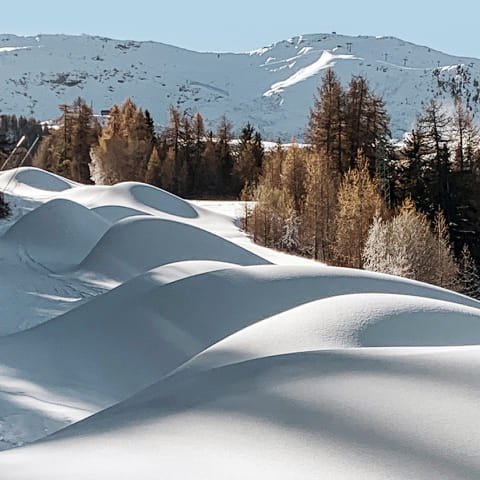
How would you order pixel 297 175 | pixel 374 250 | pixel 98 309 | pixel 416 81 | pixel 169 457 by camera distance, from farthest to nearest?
pixel 416 81, pixel 297 175, pixel 374 250, pixel 98 309, pixel 169 457

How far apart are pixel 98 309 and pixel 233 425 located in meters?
4.94

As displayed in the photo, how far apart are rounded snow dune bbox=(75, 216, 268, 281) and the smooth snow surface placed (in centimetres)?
91

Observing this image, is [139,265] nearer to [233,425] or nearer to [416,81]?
[233,425]

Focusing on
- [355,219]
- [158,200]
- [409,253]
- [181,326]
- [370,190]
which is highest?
[370,190]

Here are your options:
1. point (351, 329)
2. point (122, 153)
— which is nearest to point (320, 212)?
point (122, 153)

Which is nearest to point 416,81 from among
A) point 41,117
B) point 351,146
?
point 41,117

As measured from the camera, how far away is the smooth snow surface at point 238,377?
3.23 meters

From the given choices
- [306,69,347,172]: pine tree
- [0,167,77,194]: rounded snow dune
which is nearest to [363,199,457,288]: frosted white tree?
[306,69,347,172]: pine tree

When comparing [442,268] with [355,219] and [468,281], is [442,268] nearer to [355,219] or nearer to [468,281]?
[468,281]

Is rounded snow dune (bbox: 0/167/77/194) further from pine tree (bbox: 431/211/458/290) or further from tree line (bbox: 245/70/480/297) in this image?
pine tree (bbox: 431/211/458/290)

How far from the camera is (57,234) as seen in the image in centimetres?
1578

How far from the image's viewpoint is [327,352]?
4332 millimetres

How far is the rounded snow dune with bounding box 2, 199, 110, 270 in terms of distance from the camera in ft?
47.7

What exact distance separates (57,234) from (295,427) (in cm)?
1315
